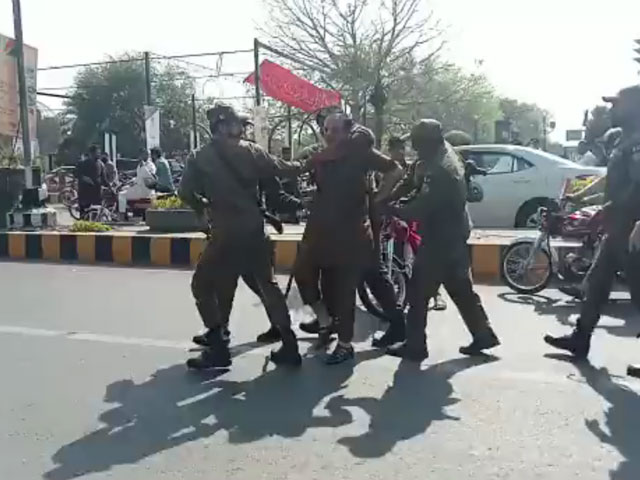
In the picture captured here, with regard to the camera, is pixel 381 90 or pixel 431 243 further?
pixel 381 90

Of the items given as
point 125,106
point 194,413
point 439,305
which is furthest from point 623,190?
point 125,106

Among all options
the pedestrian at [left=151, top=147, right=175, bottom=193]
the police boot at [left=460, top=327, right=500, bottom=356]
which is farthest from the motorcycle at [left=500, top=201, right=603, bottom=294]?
the pedestrian at [left=151, top=147, right=175, bottom=193]

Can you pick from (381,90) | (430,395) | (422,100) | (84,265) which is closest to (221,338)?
(430,395)

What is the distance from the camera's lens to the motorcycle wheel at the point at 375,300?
6680 millimetres

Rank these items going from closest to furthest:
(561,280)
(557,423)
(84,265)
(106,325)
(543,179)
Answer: (557,423) → (106,325) → (561,280) → (84,265) → (543,179)

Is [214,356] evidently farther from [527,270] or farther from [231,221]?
[527,270]

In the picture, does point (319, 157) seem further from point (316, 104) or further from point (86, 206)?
point (86, 206)

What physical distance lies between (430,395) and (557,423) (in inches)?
30.6

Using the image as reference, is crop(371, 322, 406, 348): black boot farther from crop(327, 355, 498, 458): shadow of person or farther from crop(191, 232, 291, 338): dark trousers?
crop(191, 232, 291, 338): dark trousers

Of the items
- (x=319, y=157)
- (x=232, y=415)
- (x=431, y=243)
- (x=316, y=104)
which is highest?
(x=316, y=104)

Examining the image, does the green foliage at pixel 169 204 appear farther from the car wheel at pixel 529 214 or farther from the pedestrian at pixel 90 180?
the car wheel at pixel 529 214

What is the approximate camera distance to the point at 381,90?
24.2 meters

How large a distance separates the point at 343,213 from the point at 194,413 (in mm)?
1662

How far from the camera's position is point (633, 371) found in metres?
5.18
